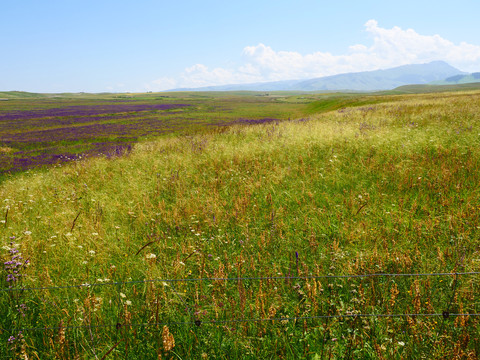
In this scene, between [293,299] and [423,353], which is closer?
[423,353]

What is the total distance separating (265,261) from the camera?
149 inches

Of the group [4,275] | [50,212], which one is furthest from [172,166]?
→ [4,275]

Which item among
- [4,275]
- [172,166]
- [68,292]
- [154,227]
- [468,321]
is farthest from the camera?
A: [172,166]

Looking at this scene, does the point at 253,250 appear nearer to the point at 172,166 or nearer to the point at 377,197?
the point at 377,197

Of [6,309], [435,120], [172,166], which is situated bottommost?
[6,309]

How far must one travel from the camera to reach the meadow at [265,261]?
2.58m

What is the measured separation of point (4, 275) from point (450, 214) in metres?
7.07

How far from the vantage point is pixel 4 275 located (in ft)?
12.1

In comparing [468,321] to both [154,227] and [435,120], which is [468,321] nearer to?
[154,227]

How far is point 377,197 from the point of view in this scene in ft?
17.1

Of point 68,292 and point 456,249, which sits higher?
point 456,249

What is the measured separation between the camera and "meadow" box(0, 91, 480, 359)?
8.46 ft

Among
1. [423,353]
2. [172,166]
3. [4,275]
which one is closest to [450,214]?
[423,353]

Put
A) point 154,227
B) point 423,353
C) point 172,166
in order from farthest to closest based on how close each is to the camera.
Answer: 1. point 172,166
2. point 154,227
3. point 423,353
